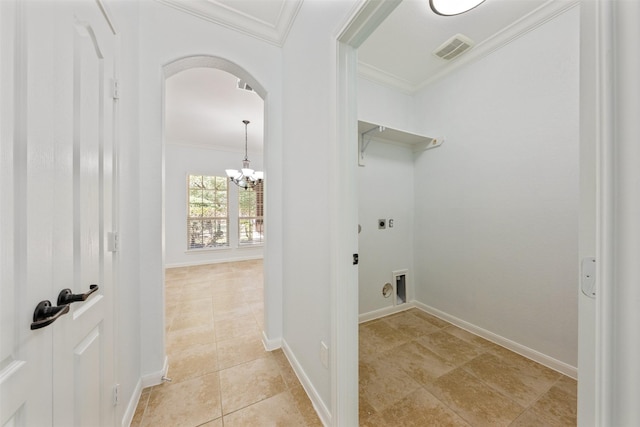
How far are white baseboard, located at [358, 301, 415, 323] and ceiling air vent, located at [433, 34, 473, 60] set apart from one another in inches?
111

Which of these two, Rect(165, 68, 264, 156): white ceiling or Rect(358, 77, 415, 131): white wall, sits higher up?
Rect(165, 68, 264, 156): white ceiling

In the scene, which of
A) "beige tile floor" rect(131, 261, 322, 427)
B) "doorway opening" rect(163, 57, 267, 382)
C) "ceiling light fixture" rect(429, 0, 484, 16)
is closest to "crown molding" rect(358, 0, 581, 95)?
"ceiling light fixture" rect(429, 0, 484, 16)

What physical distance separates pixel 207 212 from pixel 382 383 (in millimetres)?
5225

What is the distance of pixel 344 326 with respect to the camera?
1171mm

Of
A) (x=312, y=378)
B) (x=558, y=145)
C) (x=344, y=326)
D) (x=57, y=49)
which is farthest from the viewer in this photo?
(x=558, y=145)

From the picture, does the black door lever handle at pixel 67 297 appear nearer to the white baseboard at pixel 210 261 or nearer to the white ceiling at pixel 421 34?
the white ceiling at pixel 421 34

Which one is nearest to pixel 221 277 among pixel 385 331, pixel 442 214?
pixel 385 331

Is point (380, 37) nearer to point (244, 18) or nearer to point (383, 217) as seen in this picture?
point (244, 18)

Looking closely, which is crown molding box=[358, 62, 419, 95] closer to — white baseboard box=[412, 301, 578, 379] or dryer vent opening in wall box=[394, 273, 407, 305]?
dryer vent opening in wall box=[394, 273, 407, 305]

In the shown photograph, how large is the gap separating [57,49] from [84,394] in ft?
4.10

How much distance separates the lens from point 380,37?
2029 mm

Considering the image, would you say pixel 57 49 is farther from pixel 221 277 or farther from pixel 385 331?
pixel 221 277

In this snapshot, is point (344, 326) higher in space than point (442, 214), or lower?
lower

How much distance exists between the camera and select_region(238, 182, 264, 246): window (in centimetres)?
586
